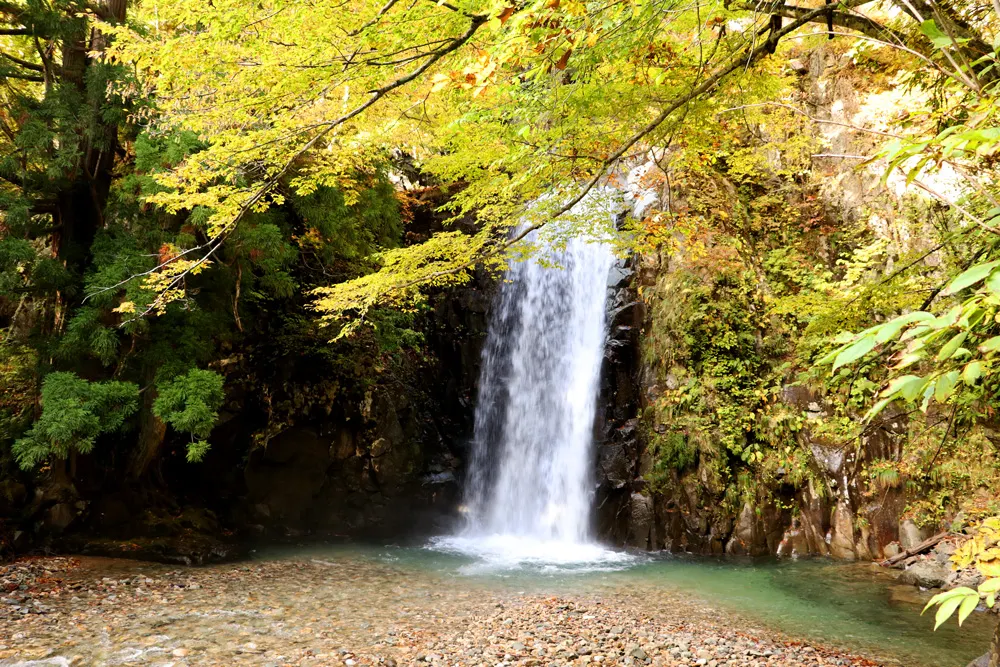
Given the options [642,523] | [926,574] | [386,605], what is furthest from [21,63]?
[926,574]

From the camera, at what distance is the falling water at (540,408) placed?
10266 mm

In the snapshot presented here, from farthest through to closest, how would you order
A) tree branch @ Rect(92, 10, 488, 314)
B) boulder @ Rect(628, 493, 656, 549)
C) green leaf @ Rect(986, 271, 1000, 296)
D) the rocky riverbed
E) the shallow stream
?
boulder @ Rect(628, 493, 656, 549)
the shallow stream
the rocky riverbed
tree branch @ Rect(92, 10, 488, 314)
green leaf @ Rect(986, 271, 1000, 296)

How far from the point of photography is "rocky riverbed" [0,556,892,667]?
14.4 feet

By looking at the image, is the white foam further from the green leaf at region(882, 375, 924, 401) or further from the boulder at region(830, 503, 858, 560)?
the green leaf at region(882, 375, 924, 401)

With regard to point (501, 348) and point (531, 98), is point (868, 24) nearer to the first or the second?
point (531, 98)

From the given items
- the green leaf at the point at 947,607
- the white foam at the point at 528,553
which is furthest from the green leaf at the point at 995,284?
the white foam at the point at 528,553

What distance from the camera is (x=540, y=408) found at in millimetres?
11195

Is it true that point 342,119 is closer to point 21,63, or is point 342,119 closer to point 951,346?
point 951,346

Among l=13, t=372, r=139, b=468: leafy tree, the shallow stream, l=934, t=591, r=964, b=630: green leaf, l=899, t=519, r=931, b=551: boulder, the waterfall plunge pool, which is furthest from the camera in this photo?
l=899, t=519, r=931, b=551: boulder

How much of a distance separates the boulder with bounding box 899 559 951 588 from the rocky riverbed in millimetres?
2813

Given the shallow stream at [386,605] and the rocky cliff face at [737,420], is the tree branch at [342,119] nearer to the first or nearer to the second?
the shallow stream at [386,605]

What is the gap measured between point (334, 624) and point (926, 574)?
263 inches

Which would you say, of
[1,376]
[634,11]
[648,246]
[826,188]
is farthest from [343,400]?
[826,188]

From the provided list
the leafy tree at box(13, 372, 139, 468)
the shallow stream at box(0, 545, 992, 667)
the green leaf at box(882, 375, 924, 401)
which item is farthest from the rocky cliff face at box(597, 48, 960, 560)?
the leafy tree at box(13, 372, 139, 468)
